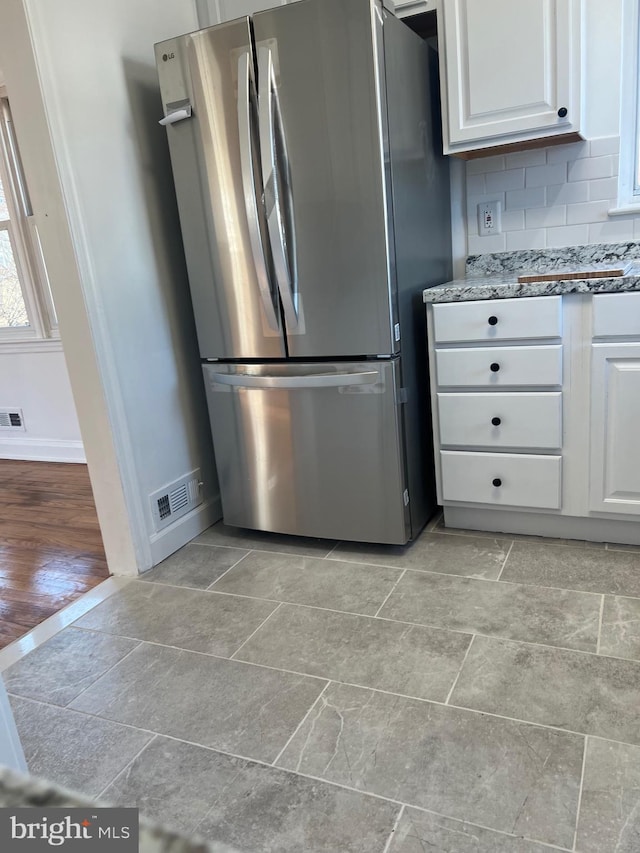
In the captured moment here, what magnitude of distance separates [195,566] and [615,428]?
1.51 metres

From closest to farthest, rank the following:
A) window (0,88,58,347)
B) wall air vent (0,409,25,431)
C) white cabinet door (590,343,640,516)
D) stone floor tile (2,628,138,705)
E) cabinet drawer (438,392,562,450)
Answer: stone floor tile (2,628,138,705) < white cabinet door (590,343,640,516) < cabinet drawer (438,392,562,450) < window (0,88,58,347) < wall air vent (0,409,25,431)

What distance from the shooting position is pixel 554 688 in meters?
1.51

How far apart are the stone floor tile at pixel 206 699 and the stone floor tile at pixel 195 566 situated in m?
0.42

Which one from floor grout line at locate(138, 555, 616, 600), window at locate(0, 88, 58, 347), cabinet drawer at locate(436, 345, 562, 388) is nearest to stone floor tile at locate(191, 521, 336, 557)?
floor grout line at locate(138, 555, 616, 600)

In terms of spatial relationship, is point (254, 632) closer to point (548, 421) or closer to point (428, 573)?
point (428, 573)

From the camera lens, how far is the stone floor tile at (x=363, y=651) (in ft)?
5.23

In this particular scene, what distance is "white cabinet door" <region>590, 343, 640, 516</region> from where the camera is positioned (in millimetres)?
1957

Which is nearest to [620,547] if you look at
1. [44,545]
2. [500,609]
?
[500,609]

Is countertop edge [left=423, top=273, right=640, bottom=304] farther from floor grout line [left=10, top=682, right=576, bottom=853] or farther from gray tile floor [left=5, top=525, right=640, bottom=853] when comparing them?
floor grout line [left=10, top=682, right=576, bottom=853]

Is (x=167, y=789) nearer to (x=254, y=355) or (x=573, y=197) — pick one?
(x=254, y=355)

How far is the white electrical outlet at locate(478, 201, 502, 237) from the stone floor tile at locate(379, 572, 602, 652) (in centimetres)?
138

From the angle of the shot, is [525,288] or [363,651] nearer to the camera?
[363,651]

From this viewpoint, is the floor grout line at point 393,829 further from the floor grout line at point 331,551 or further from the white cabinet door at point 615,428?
the white cabinet door at point 615,428

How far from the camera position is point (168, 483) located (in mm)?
2414
